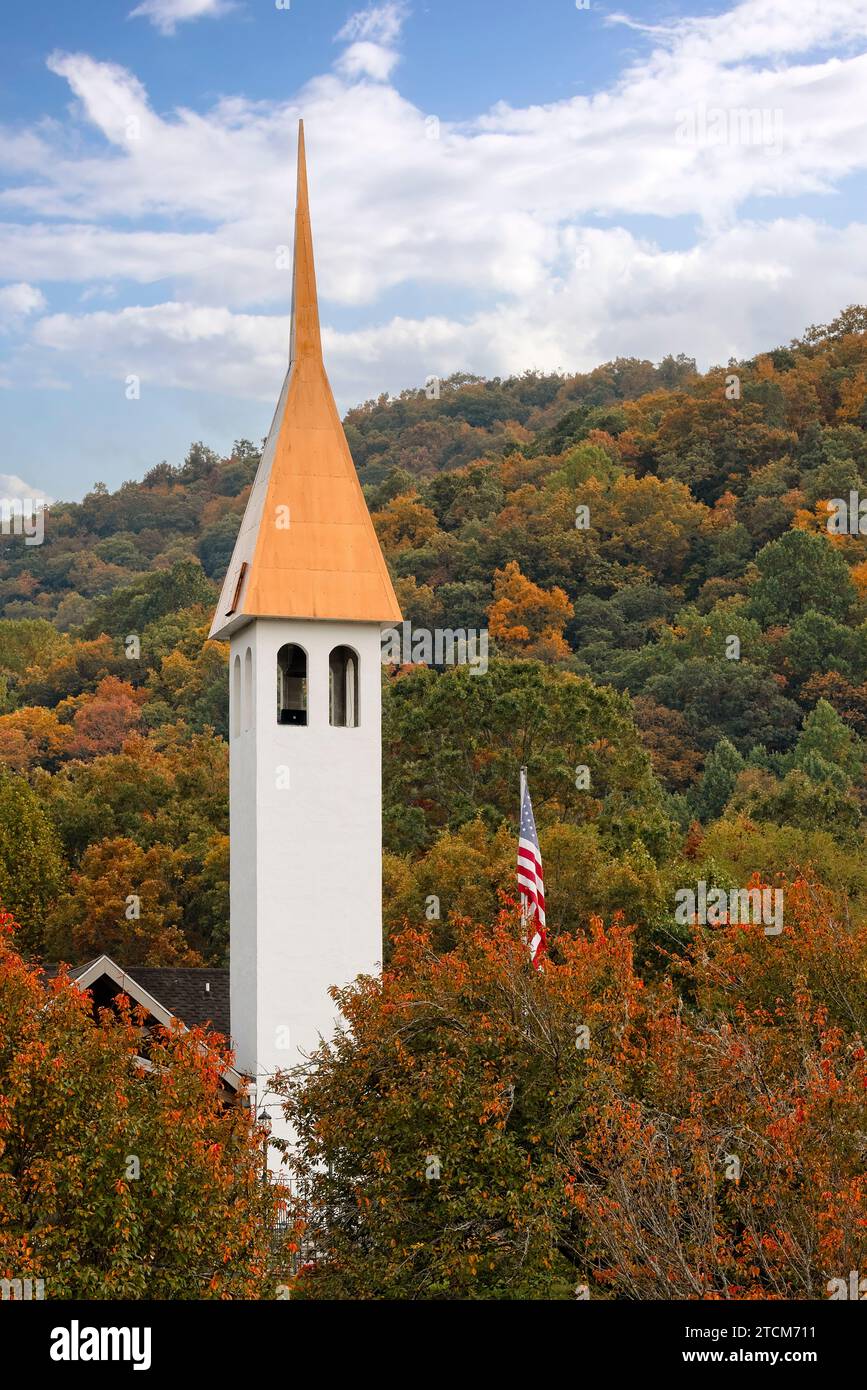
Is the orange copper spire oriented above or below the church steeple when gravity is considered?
below

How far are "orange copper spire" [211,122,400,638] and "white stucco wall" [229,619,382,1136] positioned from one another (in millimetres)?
522

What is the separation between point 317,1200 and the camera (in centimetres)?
2544

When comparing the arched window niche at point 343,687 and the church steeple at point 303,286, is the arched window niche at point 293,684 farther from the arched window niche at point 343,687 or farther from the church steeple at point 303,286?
the church steeple at point 303,286

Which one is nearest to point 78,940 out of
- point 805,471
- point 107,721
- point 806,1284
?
point 107,721

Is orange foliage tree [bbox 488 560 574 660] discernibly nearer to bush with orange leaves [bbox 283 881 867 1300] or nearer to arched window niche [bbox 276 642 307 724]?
arched window niche [bbox 276 642 307 724]

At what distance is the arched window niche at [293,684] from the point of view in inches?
1468

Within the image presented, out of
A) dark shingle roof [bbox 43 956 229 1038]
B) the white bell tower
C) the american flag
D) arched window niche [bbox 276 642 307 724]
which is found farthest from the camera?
dark shingle roof [bbox 43 956 229 1038]

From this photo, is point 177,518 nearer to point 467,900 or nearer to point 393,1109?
point 467,900

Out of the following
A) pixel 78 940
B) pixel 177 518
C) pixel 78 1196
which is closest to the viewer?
pixel 78 1196

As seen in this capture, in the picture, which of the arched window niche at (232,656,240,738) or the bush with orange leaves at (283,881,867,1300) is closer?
the bush with orange leaves at (283,881,867,1300)

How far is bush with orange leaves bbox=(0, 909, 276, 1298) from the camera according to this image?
21.0 meters

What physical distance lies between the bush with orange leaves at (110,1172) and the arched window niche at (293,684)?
13.7 meters

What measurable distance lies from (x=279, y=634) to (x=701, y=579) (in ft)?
197

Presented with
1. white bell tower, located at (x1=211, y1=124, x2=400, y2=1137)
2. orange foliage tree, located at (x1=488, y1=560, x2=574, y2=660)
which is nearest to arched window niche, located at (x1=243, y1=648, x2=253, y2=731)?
white bell tower, located at (x1=211, y1=124, x2=400, y2=1137)
